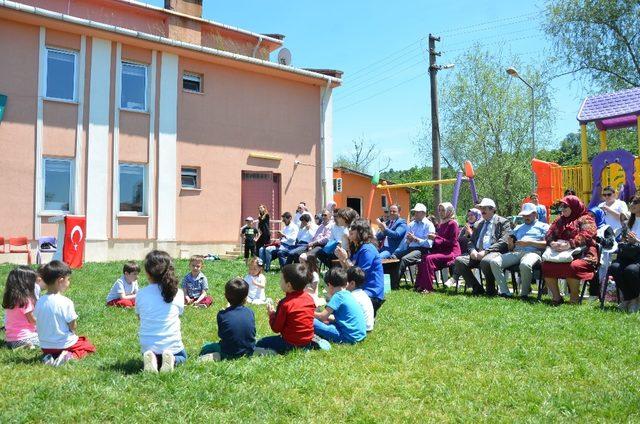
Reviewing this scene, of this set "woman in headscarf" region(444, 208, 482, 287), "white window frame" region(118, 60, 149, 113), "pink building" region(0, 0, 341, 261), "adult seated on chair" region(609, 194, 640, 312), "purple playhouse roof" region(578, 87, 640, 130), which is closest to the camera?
"adult seated on chair" region(609, 194, 640, 312)

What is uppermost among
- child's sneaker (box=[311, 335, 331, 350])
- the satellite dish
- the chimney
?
the chimney

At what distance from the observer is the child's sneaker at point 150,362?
537cm

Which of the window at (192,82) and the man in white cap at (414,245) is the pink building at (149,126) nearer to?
the window at (192,82)

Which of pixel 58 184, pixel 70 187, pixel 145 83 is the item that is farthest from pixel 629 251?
pixel 145 83

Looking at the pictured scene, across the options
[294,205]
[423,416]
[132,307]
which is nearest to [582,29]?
[294,205]

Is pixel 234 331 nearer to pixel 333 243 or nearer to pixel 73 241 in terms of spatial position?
pixel 333 243

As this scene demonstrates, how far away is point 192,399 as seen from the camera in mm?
4594

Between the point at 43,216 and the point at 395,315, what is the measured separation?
484 inches

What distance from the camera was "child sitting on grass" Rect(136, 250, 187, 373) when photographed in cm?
560

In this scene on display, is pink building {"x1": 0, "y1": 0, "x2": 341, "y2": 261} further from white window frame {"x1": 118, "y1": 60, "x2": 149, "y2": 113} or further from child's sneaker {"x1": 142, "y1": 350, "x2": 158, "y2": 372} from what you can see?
child's sneaker {"x1": 142, "y1": 350, "x2": 158, "y2": 372}

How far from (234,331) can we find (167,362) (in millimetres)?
736

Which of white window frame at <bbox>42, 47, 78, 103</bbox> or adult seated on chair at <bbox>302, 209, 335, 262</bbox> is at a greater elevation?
white window frame at <bbox>42, 47, 78, 103</bbox>

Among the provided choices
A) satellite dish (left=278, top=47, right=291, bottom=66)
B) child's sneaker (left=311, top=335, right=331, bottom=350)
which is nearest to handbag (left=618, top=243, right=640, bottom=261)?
child's sneaker (left=311, top=335, right=331, bottom=350)

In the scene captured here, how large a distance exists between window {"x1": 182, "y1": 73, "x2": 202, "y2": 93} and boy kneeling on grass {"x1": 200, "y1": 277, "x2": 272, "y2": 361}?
15.2 m
